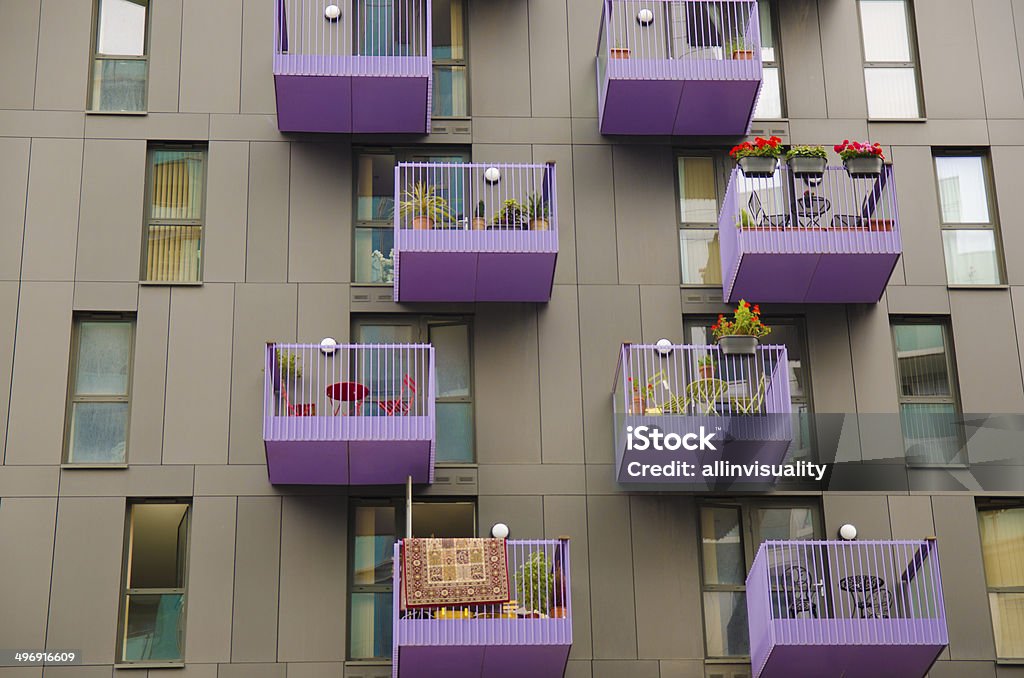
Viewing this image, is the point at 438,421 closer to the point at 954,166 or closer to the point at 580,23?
the point at 580,23

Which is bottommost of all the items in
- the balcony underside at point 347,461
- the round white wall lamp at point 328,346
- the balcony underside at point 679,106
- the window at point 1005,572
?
the window at point 1005,572

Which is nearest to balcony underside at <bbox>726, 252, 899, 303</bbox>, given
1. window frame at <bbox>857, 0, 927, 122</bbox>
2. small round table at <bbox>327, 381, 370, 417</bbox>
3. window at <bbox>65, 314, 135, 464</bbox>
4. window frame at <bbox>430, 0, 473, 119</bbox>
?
window frame at <bbox>857, 0, 927, 122</bbox>

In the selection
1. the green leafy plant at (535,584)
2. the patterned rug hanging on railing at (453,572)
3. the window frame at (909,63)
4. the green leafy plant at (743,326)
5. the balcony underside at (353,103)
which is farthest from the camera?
the window frame at (909,63)

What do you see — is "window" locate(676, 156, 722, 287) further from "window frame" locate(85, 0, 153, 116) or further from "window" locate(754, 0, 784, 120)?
"window frame" locate(85, 0, 153, 116)

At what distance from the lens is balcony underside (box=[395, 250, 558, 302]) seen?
18.5 meters

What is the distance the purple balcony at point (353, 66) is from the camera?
62.6 feet

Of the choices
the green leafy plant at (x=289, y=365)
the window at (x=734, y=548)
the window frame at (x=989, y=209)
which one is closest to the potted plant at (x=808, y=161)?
the window frame at (x=989, y=209)

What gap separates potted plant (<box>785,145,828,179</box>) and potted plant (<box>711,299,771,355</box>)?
7.24ft

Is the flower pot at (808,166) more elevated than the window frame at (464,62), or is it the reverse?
the window frame at (464,62)

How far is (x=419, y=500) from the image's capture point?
1862 centimetres

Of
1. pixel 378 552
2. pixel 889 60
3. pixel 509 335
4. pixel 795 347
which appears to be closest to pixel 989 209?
pixel 889 60

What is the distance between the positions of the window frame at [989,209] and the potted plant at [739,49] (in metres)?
3.34

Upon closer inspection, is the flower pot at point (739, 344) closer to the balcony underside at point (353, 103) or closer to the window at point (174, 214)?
the balcony underside at point (353, 103)

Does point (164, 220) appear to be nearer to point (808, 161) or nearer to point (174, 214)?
point (174, 214)
